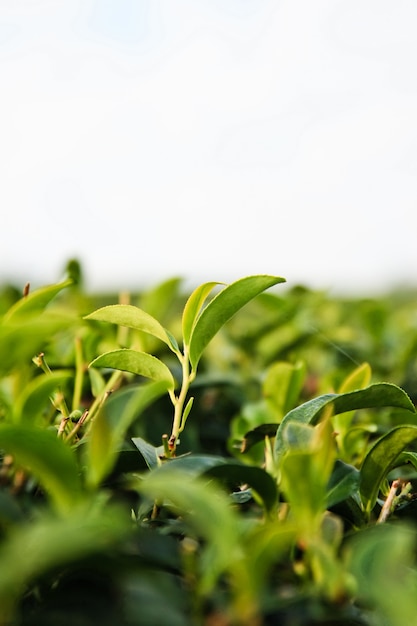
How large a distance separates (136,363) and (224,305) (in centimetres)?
11

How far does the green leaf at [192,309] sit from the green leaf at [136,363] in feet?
0.15

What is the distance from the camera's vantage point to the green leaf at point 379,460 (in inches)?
27.1

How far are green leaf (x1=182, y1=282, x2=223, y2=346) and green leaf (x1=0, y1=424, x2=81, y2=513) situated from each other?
27 cm

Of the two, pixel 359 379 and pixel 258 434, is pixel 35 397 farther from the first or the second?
pixel 359 379

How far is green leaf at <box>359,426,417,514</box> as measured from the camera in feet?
2.26

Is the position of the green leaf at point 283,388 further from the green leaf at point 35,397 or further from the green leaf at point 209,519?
the green leaf at point 209,519

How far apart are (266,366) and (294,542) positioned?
4.01 feet

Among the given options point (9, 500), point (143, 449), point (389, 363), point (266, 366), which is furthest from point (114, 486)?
point (389, 363)

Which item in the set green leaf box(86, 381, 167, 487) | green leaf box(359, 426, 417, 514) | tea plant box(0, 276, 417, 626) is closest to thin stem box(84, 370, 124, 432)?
tea plant box(0, 276, 417, 626)

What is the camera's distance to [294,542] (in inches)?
23.9

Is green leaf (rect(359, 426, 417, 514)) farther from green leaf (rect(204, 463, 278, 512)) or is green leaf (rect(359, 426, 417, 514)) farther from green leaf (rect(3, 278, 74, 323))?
green leaf (rect(3, 278, 74, 323))

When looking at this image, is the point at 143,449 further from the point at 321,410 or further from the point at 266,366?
the point at 266,366

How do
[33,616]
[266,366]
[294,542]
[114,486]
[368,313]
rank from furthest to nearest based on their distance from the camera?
1. [368,313]
2. [266,366]
3. [114,486]
4. [294,542]
5. [33,616]

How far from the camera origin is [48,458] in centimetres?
53
